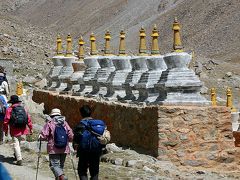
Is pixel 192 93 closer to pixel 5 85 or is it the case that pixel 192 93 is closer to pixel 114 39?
pixel 5 85

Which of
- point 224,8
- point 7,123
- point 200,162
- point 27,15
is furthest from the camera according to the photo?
point 27,15

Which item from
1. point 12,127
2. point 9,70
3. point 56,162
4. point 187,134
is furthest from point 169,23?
point 56,162

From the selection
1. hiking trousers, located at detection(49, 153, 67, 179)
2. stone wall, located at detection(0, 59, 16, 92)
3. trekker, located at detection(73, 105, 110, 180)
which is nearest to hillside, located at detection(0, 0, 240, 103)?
stone wall, located at detection(0, 59, 16, 92)

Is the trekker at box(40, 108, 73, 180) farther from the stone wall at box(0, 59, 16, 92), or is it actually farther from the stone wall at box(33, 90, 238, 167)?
the stone wall at box(0, 59, 16, 92)

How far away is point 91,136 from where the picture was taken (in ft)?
24.5

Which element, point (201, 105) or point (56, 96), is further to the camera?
point (56, 96)

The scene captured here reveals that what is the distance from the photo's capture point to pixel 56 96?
57.3 feet

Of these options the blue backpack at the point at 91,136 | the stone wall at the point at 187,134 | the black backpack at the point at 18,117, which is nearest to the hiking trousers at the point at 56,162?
the blue backpack at the point at 91,136

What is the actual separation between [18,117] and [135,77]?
15.8 feet

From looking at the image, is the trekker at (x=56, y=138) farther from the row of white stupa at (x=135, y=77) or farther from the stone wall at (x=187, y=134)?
the row of white stupa at (x=135, y=77)

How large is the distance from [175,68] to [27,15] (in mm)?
102378

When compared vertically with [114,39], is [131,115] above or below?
below

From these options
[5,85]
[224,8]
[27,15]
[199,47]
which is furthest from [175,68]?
[27,15]

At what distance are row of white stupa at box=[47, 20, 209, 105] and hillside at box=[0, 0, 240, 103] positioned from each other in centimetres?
1370
